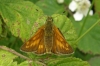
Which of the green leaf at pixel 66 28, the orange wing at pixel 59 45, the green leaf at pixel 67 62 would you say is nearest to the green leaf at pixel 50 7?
the green leaf at pixel 66 28

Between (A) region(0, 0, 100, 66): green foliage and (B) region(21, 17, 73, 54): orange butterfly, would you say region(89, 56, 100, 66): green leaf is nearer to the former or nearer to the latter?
(A) region(0, 0, 100, 66): green foliage

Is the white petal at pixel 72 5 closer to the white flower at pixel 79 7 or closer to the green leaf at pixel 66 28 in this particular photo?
the white flower at pixel 79 7

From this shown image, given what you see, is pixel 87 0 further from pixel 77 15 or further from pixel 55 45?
pixel 55 45

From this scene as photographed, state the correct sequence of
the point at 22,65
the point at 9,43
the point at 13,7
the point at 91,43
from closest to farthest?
1. the point at 22,65
2. the point at 13,7
3. the point at 9,43
4. the point at 91,43

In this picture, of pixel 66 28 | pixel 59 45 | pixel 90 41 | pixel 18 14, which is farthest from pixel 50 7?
pixel 59 45

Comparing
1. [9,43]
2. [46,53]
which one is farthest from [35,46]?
[9,43]

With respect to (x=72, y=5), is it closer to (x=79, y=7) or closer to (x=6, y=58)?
(x=79, y=7)
